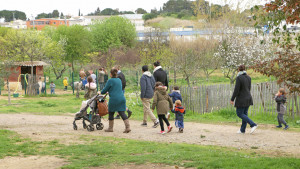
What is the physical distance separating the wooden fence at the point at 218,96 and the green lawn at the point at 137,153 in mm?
7543

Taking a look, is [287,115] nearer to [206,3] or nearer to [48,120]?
[48,120]

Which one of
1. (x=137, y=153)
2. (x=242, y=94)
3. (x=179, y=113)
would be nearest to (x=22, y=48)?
(x=179, y=113)

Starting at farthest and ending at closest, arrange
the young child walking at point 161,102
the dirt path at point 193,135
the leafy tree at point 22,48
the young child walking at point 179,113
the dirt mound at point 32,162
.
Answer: the leafy tree at point 22,48 → the young child walking at point 179,113 → the young child walking at point 161,102 → the dirt path at point 193,135 → the dirt mound at point 32,162

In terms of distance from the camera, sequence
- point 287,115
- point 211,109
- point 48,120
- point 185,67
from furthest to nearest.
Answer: point 185,67 → point 211,109 → point 287,115 → point 48,120

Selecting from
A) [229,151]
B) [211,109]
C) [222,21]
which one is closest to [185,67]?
[222,21]

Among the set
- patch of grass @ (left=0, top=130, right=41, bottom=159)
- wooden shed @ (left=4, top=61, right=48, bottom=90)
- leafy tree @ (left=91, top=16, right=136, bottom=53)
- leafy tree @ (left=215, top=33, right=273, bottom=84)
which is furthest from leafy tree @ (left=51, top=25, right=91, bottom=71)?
patch of grass @ (left=0, top=130, right=41, bottom=159)

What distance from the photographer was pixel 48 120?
15.0 m

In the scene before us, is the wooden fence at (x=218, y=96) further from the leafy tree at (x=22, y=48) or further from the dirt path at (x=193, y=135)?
the leafy tree at (x=22, y=48)

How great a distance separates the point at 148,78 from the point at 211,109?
6191 mm

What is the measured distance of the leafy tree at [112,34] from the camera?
67.2 meters

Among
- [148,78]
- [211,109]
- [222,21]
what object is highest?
[222,21]

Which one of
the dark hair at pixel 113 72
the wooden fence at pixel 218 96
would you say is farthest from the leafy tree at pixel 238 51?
the dark hair at pixel 113 72

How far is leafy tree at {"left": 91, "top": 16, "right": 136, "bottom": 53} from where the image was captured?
2648 inches

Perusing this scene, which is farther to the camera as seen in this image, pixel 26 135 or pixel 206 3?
pixel 206 3
